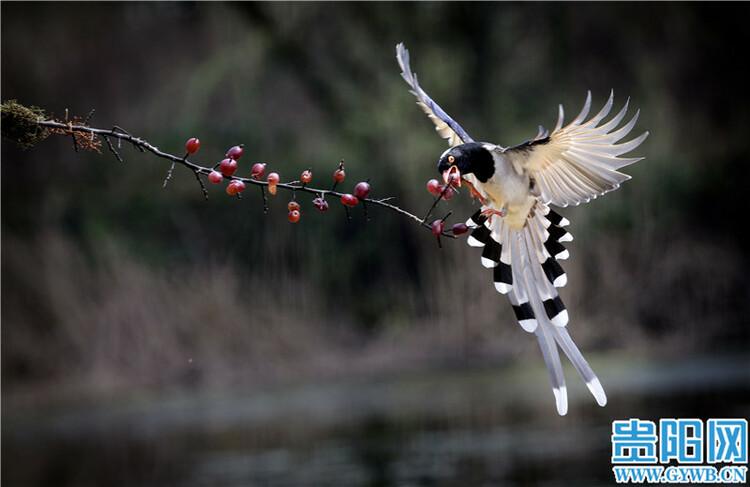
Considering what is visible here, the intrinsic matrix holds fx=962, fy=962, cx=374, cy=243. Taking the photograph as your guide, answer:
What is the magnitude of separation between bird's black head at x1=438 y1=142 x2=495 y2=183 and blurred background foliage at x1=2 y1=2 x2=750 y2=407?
4492mm

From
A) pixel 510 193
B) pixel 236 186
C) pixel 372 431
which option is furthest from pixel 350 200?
pixel 372 431

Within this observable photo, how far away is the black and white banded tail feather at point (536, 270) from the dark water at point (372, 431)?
88.3 inches

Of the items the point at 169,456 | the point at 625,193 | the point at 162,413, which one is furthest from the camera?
the point at 625,193

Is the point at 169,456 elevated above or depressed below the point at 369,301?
below

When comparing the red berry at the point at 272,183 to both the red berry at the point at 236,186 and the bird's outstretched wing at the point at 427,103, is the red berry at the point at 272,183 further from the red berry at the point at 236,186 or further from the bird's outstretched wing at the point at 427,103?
the bird's outstretched wing at the point at 427,103

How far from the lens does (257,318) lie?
20.4ft

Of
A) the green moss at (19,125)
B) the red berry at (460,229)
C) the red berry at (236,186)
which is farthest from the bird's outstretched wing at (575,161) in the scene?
the green moss at (19,125)

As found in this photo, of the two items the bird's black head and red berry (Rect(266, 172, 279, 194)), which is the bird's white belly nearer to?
the bird's black head

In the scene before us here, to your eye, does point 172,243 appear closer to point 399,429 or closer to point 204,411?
point 204,411

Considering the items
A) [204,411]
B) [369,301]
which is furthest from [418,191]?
[204,411]

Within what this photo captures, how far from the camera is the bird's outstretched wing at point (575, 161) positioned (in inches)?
59.2

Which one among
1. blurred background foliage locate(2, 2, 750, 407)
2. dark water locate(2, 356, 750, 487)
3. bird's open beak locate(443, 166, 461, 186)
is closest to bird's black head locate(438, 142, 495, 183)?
bird's open beak locate(443, 166, 461, 186)

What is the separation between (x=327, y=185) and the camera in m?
6.53

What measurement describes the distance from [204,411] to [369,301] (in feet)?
5.94
